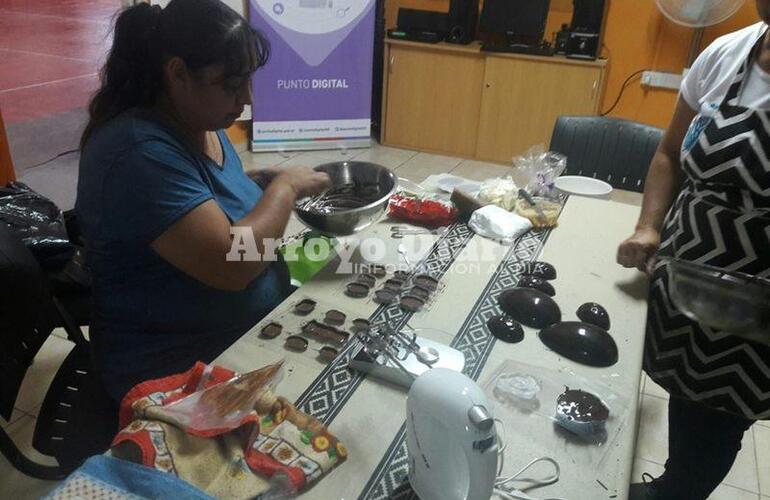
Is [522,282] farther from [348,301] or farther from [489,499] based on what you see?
[489,499]

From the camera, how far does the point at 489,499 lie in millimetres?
707

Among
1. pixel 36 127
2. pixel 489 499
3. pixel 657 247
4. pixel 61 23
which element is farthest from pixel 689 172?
pixel 61 23

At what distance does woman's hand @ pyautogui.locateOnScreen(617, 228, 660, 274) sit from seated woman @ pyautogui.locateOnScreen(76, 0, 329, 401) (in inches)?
27.5

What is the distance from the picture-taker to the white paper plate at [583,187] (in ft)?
5.58

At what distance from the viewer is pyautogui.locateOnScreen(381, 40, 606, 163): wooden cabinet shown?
370cm

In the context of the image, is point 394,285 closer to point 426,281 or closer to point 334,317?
point 426,281

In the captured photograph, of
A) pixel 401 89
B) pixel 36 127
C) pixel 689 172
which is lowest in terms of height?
pixel 36 127

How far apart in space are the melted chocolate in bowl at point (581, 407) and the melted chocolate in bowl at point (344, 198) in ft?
2.02

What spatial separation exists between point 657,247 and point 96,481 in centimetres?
107

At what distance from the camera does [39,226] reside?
149 centimetres

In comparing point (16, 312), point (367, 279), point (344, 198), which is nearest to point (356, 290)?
point (367, 279)

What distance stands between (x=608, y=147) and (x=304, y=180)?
1.26 metres

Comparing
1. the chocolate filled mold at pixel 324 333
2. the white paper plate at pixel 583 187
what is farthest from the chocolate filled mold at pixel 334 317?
the white paper plate at pixel 583 187

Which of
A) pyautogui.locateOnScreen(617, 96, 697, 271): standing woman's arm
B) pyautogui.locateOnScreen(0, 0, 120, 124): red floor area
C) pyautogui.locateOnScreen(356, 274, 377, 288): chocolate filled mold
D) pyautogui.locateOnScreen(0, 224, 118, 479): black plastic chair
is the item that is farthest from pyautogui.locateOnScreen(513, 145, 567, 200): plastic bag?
pyautogui.locateOnScreen(0, 0, 120, 124): red floor area
